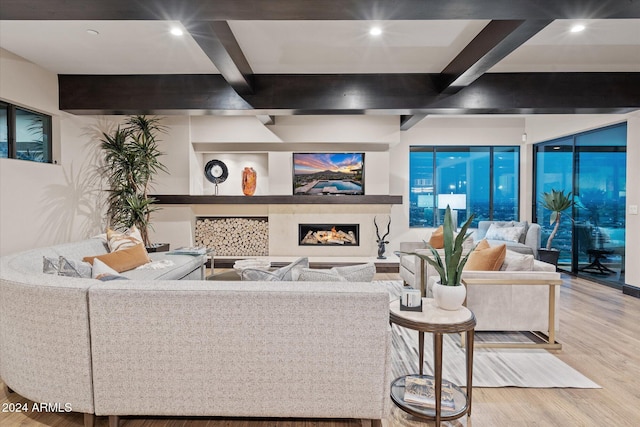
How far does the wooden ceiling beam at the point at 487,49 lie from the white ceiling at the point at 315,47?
8 centimetres

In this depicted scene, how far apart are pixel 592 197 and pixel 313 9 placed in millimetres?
5345

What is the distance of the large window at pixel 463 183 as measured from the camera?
685 cm

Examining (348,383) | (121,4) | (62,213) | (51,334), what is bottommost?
(348,383)

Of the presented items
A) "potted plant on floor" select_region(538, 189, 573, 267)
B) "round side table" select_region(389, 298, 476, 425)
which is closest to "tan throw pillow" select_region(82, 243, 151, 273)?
"round side table" select_region(389, 298, 476, 425)

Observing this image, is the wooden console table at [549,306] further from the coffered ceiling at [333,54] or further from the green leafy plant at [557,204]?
the green leafy plant at [557,204]

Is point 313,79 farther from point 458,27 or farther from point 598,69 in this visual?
point 598,69

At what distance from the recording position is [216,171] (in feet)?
20.2

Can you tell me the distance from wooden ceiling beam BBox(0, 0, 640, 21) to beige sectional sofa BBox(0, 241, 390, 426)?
1.51 meters

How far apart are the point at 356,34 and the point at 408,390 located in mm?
2560

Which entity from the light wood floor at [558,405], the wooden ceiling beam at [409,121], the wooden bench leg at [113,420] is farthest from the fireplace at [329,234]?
the wooden bench leg at [113,420]

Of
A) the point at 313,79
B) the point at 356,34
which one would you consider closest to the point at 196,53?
the point at 313,79

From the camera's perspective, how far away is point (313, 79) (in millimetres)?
3779

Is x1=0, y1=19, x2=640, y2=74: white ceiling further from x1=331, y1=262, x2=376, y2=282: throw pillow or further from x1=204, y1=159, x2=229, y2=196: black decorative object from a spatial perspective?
x1=204, y1=159, x2=229, y2=196: black decorative object

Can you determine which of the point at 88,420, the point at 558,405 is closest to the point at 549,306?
the point at 558,405
